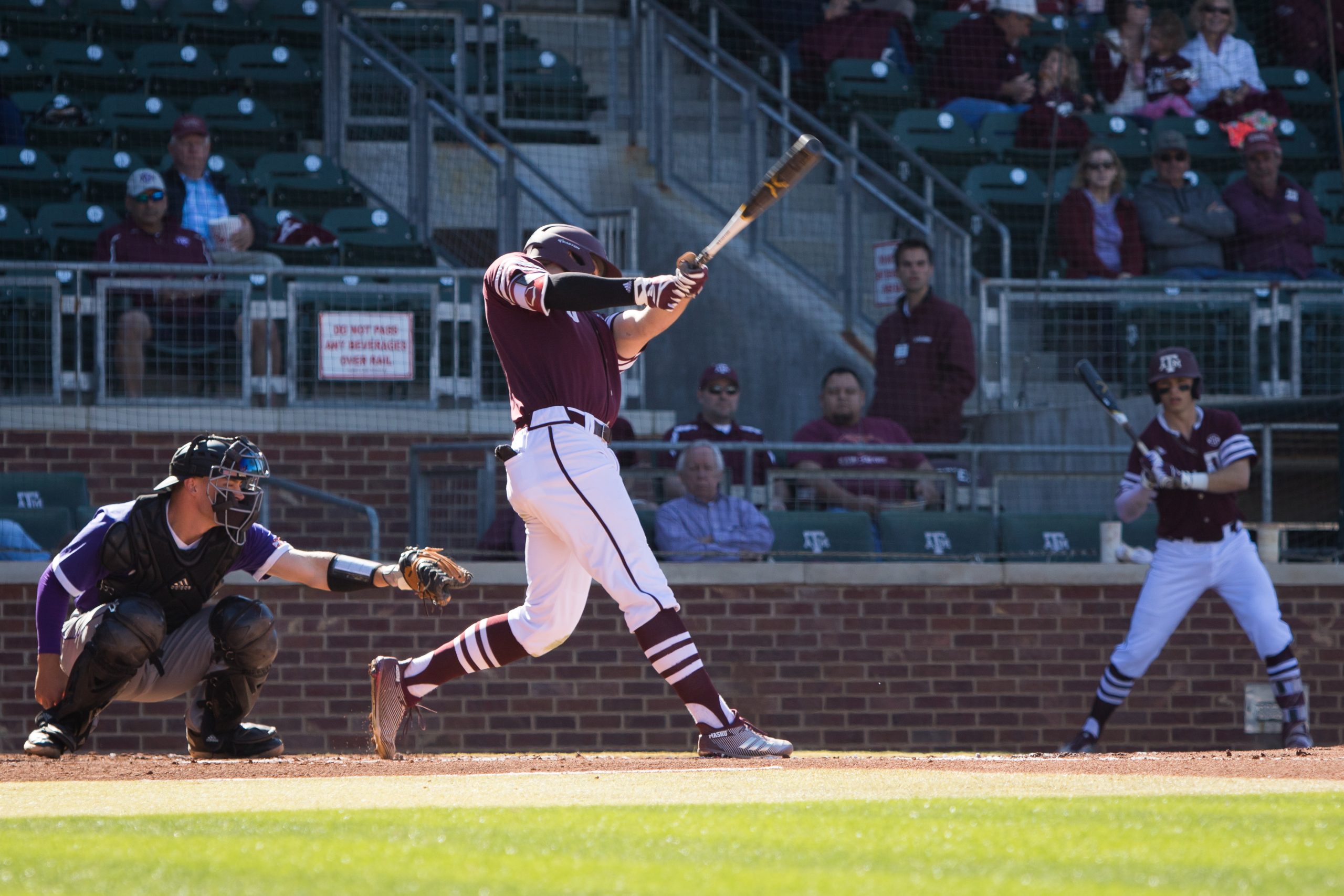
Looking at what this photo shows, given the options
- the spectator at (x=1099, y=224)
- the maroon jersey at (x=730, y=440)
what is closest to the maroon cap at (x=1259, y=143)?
the spectator at (x=1099, y=224)

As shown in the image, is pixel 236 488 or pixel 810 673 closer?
pixel 236 488

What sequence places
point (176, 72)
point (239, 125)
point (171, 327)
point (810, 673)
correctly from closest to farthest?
1. point (810, 673)
2. point (171, 327)
3. point (239, 125)
4. point (176, 72)

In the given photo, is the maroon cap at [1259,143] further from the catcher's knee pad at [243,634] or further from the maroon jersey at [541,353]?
the catcher's knee pad at [243,634]

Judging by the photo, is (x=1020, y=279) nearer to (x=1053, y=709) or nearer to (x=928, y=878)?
(x=1053, y=709)

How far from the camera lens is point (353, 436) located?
398 inches

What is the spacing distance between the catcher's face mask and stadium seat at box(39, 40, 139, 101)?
23.0ft

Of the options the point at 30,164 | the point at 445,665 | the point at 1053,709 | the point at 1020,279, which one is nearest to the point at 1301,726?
the point at 1053,709

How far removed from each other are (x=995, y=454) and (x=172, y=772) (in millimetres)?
5874

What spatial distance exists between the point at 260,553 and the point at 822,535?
3676 mm

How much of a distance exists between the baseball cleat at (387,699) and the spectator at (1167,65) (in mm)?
9656

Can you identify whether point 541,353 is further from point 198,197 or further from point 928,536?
point 198,197

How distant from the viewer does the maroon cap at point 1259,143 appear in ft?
39.4

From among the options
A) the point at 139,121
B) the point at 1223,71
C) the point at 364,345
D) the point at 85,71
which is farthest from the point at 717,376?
the point at 1223,71

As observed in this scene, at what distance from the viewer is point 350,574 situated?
6156 mm
